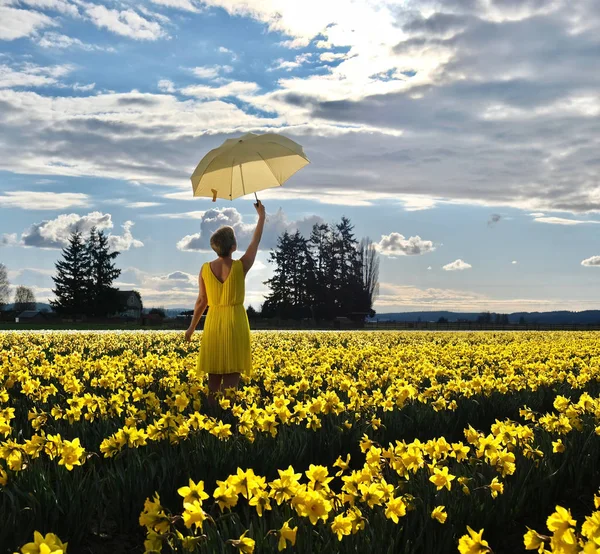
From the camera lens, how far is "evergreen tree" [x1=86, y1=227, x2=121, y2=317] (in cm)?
7381

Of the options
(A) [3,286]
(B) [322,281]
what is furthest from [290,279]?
(A) [3,286]

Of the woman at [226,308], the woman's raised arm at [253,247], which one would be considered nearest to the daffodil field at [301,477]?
the woman at [226,308]

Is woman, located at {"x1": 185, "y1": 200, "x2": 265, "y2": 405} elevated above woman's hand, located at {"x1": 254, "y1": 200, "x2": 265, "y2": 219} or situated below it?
below

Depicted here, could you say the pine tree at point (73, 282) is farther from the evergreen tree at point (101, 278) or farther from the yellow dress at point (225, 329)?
the yellow dress at point (225, 329)

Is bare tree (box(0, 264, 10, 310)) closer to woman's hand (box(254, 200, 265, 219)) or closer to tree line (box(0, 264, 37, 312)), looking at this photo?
tree line (box(0, 264, 37, 312))

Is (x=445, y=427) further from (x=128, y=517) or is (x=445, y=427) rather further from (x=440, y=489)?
(x=128, y=517)

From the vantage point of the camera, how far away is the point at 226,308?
7.20 metres

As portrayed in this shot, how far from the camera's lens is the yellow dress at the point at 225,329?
7.14m

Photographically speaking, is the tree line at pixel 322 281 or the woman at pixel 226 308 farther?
the tree line at pixel 322 281

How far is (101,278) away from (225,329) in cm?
7404

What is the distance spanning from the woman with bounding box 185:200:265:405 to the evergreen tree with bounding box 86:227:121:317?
69.7m

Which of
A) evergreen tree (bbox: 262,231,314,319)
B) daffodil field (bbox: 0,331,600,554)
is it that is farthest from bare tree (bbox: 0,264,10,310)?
daffodil field (bbox: 0,331,600,554)

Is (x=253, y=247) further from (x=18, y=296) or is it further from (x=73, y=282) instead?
(x=18, y=296)

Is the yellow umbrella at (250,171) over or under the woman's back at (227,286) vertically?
over
